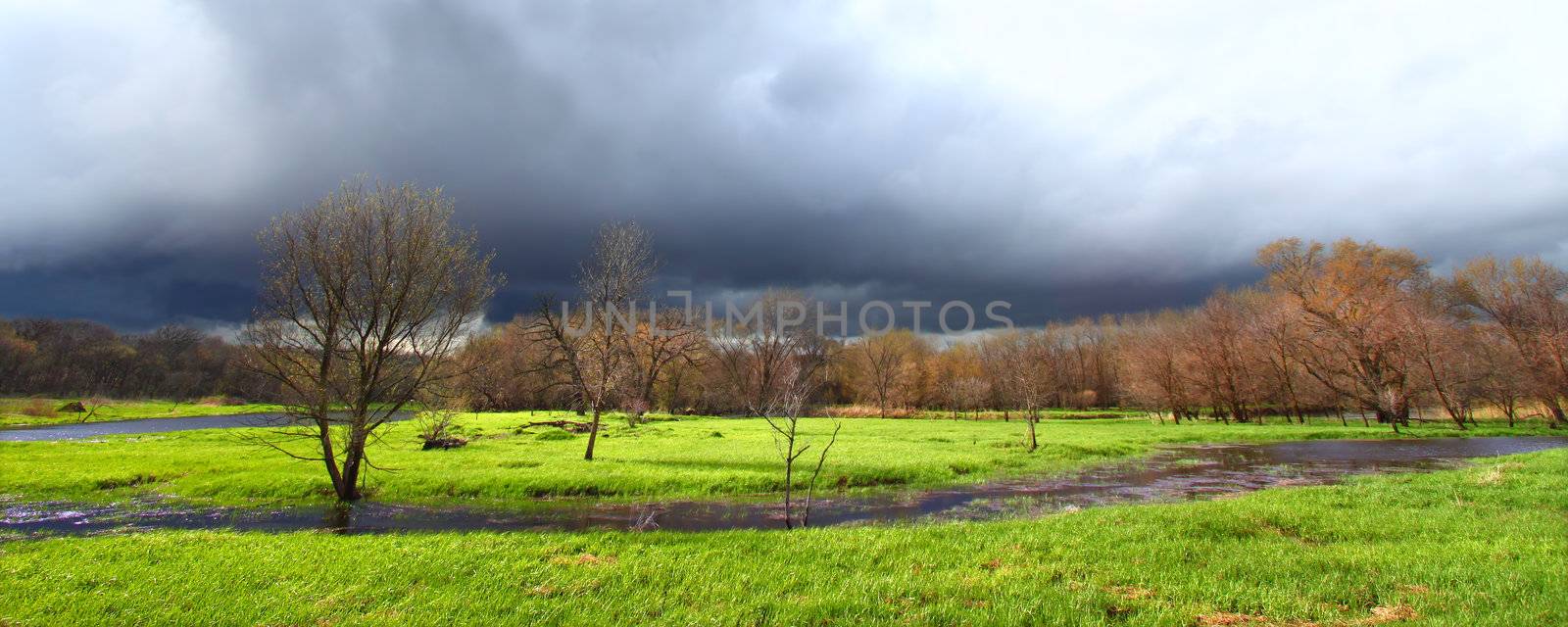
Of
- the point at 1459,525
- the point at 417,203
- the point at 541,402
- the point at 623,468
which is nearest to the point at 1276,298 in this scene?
the point at 1459,525

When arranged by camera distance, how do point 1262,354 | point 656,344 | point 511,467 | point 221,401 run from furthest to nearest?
point 221,401 → point 1262,354 → point 656,344 → point 511,467

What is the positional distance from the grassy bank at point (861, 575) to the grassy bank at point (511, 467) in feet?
27.4

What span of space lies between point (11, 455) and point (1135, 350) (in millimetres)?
89721

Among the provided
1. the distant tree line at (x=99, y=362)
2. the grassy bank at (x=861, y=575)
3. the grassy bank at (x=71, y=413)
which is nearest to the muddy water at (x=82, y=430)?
the grassy bank at (x=71, y=413)

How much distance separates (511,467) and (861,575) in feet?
64.1

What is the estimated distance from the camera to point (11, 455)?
28.1m

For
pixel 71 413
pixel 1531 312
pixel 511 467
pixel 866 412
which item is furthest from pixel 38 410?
pixel 1531 312

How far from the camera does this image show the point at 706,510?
711 inches

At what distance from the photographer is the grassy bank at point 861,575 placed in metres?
7.52

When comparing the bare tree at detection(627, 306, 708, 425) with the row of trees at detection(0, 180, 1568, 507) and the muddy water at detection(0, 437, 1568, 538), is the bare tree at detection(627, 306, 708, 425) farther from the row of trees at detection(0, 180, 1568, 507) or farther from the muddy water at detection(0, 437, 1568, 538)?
the muddy water at detection(0, 437, 1568, 538)

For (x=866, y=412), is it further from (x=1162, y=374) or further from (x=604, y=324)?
(x=604, y=324)

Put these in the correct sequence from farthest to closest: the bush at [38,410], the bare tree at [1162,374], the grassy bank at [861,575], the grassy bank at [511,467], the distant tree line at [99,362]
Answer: the distant tree line at [99,362]
the bush at [38,410]
the bare tree at [1162,374]
the grassy bank at [511,467]
the grassy bank at [861,575]

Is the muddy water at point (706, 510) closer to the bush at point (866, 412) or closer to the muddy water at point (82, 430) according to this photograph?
the muddy water at point (82, 430)

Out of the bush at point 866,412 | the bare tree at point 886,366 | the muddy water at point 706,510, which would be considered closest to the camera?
the muddy water at point 706,510
